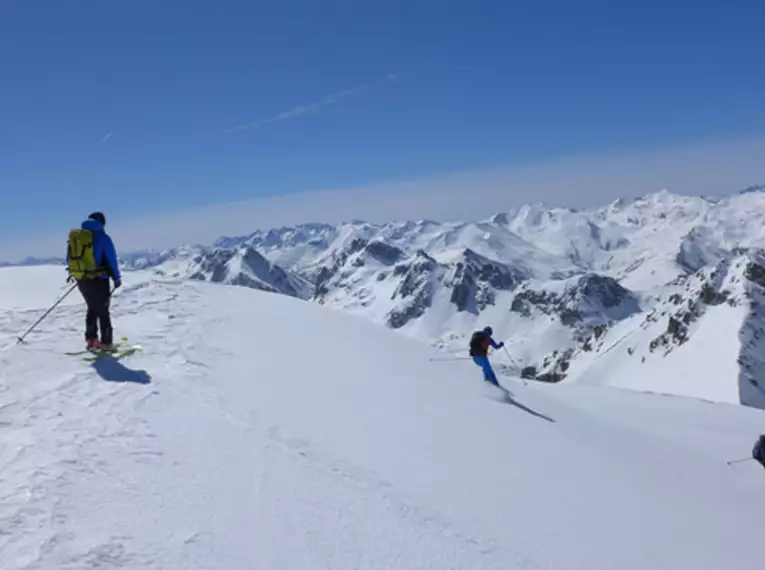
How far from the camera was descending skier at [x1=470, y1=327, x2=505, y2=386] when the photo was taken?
1806 centimetres

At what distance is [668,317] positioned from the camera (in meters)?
181

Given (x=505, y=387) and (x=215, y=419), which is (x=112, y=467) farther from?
(x=505, y=387)

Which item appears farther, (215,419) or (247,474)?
(215,419)

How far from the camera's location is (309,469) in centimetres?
847

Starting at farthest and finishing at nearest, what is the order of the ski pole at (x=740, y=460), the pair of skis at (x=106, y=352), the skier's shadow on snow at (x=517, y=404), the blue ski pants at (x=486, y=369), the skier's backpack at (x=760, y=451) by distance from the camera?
the blue ski pants at (x=486, y=369) → the ski pole at (x=740, y=460) → the skier's shadow on snow at (x=517, y=404) → the skier's backpack at (x=760, y=451) → the pair of skis at (x=106, y=352)

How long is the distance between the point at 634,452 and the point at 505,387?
457 centimetres

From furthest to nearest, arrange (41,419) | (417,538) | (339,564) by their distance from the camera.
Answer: (41,419), (417,538), (339,564)

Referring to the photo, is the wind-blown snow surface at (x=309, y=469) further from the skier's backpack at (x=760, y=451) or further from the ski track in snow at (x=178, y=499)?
the skier's backpack at (x=760, y=451)

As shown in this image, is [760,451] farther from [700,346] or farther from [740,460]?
[700,346]

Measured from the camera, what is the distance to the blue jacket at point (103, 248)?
1254 centimetres

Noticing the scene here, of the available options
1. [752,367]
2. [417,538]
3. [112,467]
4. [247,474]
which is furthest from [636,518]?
[752,367]

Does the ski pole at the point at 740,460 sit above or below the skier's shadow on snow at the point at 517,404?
below

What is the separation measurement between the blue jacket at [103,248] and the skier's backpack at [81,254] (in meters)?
0.09

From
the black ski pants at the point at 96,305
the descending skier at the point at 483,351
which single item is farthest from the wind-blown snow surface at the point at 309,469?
the descending skier at the point at 483,351
